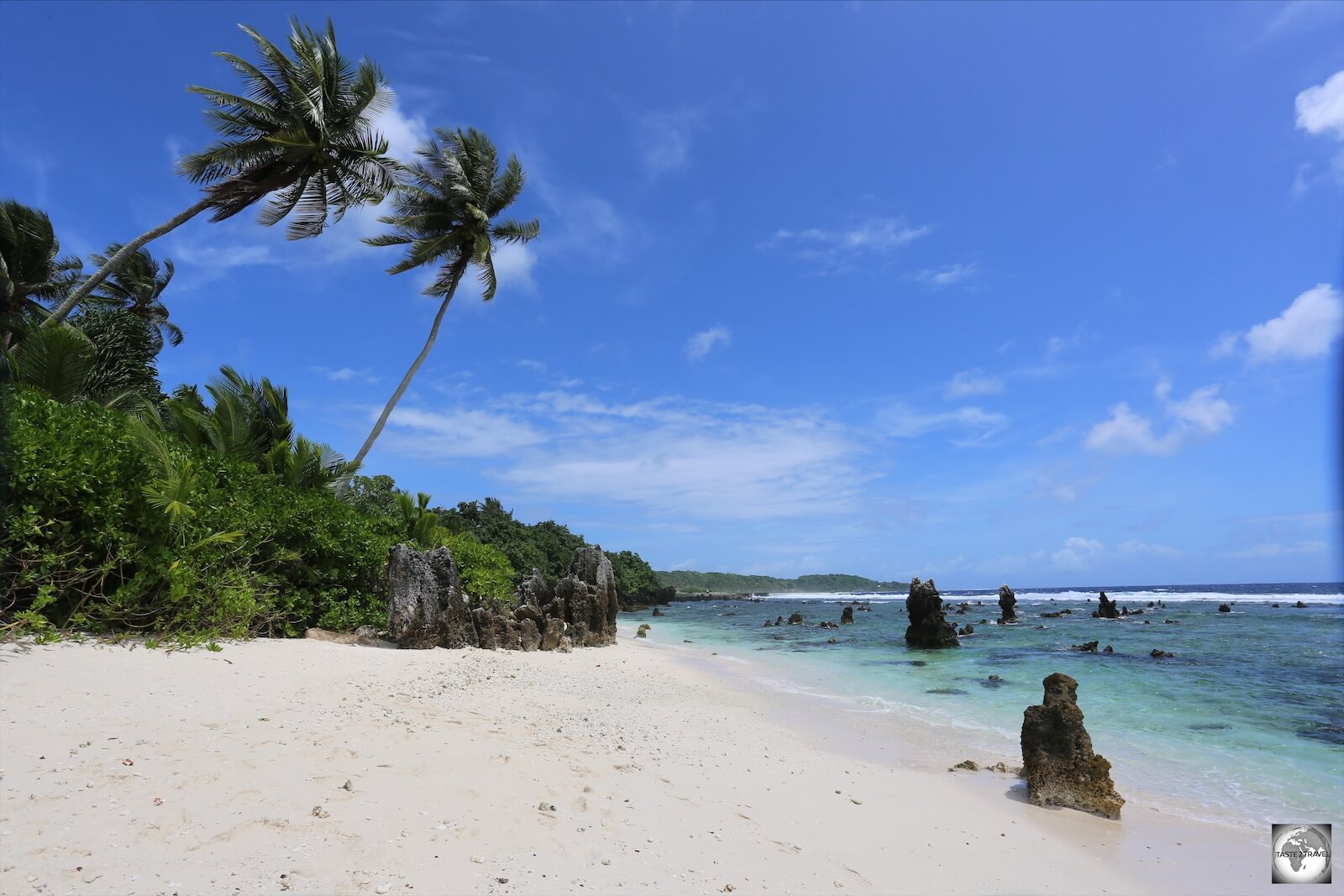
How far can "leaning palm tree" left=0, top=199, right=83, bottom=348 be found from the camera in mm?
19594

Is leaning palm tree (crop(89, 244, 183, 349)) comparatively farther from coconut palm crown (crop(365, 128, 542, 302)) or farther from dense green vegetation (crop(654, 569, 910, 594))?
dense green vegetation (crop(654, 569, 910, 594))

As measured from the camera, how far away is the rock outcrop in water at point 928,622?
2620cm

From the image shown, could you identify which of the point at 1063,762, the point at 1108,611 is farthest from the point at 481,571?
the point at 1108,611

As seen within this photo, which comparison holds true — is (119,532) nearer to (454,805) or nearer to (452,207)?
(454,805)

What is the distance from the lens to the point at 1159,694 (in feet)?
46.4

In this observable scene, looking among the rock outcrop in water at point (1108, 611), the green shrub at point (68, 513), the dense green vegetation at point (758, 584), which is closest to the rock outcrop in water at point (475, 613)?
the green shrub at point (68, 513)

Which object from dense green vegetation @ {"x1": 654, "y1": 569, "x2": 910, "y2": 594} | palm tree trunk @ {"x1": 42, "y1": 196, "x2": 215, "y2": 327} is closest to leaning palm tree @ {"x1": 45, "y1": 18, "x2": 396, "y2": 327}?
palm tree trunk @ {"x1": 42, "y1": 196, "x2": 215, "y2": 327}

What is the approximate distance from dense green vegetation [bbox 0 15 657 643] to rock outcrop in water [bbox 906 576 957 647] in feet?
55.2

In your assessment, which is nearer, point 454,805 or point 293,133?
point 454,805

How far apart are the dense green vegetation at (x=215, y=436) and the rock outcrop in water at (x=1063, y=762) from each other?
9.76 meters

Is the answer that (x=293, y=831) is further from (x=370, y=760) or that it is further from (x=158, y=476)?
(x=158, y=476)

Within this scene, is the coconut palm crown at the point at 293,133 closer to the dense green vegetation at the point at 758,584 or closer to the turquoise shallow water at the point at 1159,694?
the turquoise shallow water at the point at 1159,694

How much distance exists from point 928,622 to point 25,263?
35.2 m

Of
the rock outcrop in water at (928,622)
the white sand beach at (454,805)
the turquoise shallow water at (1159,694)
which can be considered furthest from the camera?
the rock outcrop in water at (928,622)
